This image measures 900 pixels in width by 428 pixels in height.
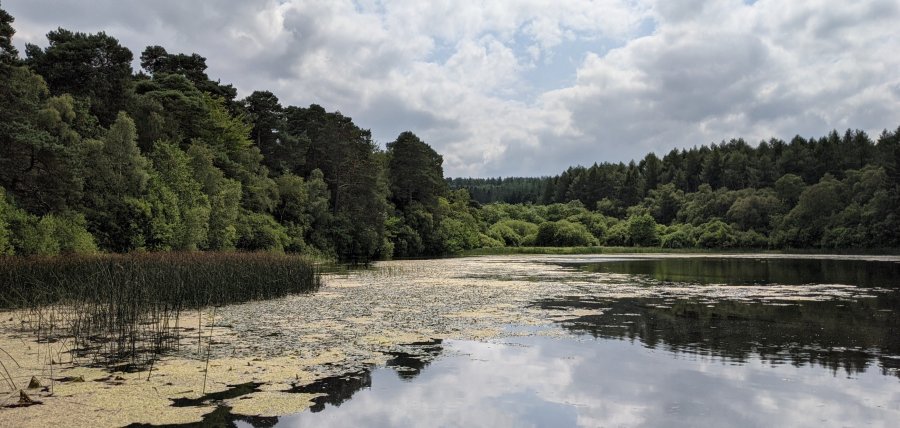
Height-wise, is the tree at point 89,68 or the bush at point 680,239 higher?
the tree at point 89,68

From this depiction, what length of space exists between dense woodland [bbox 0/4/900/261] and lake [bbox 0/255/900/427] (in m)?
15.1

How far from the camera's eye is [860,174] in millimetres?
88562

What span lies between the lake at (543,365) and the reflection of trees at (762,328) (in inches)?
2.5

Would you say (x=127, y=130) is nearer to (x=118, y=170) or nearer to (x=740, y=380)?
(x=118, y=170)

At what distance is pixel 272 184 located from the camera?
54.8m

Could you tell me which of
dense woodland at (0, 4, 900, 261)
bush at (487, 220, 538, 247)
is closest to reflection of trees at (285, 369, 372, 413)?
dense woodland at (0, 4, 900, 261)

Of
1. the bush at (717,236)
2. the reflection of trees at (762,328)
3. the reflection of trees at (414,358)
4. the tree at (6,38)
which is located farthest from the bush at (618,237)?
the reflection of trees at (414,358)

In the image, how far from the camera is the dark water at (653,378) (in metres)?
8.39

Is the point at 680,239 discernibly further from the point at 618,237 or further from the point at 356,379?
the point at 356,379

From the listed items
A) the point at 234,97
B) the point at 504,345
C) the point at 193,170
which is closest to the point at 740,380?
the point at 504,345

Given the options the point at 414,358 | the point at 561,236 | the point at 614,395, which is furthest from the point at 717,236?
the point at 614,395

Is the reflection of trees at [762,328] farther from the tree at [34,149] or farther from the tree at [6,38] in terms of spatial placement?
the tree at [6,38]

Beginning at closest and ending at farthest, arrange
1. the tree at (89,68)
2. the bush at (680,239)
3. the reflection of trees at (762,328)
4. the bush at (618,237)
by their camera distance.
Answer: the reflection of trees at (762,328)
the tree at (89,68)
the bush at (680,239)
the bush at (618,237)

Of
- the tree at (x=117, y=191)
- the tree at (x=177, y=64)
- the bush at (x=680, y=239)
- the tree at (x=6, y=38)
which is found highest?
the tree at (x=177, y=64)
